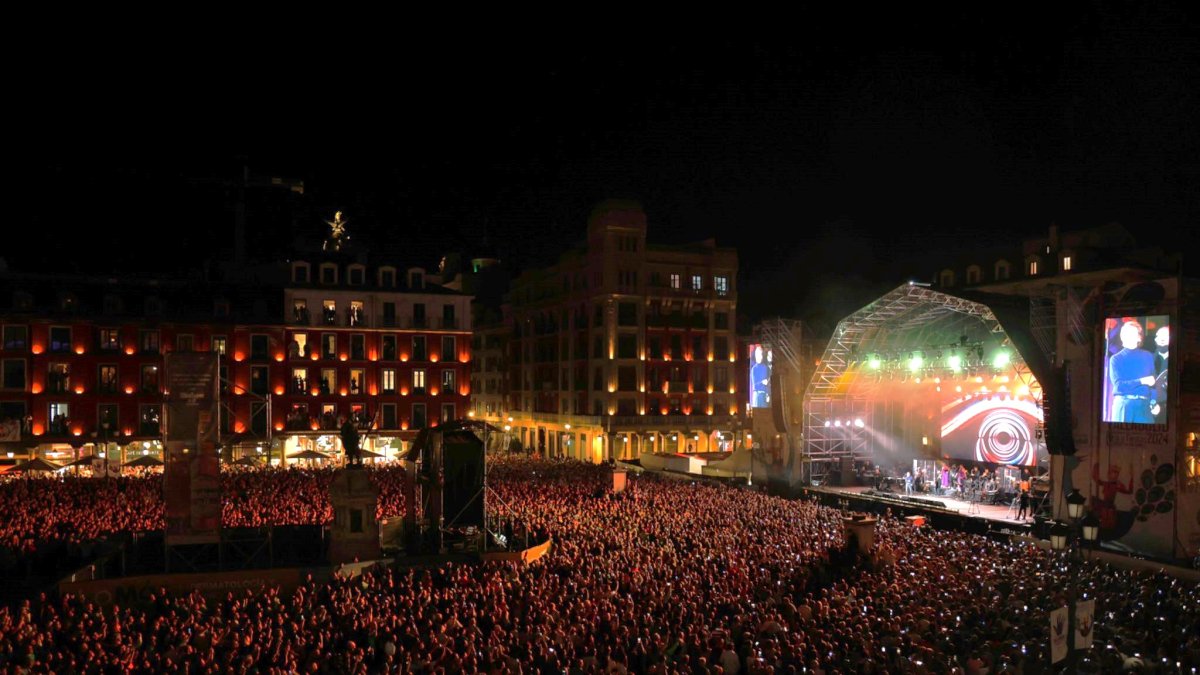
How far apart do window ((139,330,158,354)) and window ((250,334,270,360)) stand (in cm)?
543

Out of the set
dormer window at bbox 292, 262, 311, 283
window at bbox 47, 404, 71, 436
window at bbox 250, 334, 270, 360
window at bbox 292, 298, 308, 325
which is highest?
dormer window at bbox 292, 262, 311, 283

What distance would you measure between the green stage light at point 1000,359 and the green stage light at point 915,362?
5046mm

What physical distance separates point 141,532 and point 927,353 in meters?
36.1

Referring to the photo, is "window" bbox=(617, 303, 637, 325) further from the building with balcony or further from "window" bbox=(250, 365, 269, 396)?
"window" bbox=(250, 365, 269, 396)

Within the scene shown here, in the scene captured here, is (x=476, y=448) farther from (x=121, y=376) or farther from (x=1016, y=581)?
(x=121, y=376)

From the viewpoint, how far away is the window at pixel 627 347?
62562 millimetres

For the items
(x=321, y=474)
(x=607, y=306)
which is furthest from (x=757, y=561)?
(x=607, y=306)

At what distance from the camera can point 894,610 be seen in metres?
17.6

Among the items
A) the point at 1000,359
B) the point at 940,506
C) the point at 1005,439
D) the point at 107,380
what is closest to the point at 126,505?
the point at 107,380

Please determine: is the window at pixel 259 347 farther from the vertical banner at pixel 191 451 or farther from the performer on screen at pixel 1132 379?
the performer on screen at pixel 1132 379

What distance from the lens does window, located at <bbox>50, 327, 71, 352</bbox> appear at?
165ft

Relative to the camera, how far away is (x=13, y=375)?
49375 millimetres

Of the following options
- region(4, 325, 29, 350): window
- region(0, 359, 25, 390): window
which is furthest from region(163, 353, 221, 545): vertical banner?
region(4, 325, 29, 350): window

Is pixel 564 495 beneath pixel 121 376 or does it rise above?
beneath
